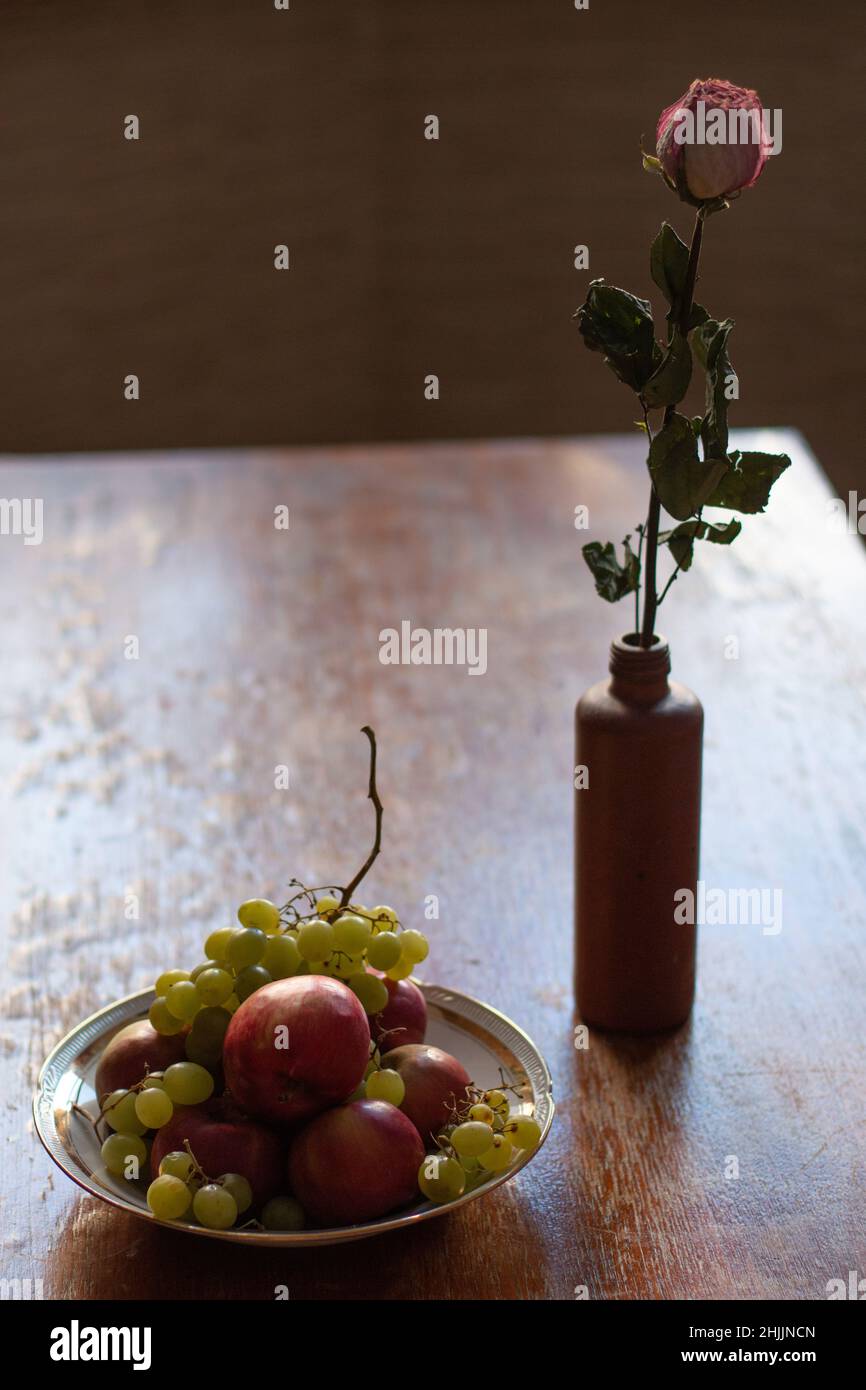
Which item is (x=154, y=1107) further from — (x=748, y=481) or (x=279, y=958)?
(x=748, y=481)

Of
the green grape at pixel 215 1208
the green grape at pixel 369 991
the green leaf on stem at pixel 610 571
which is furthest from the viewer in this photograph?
the green leaf on stem at pixel 610 571

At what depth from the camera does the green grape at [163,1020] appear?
859 mm

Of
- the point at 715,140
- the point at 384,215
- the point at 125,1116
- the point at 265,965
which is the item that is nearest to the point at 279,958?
the point at 265,965

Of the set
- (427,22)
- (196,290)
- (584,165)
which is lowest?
(196,290)

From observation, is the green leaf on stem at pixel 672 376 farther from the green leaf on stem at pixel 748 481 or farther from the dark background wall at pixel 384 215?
the dark background wall at pixel 384 215

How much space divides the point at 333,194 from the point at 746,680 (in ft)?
8.79

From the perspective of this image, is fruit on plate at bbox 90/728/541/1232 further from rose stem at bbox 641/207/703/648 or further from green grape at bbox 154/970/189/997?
rose stem at bbox 641/207/703/648

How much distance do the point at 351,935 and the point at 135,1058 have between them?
136mm

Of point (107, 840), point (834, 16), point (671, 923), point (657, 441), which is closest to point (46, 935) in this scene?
point (107, 840)

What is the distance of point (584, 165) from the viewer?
3.81 metres

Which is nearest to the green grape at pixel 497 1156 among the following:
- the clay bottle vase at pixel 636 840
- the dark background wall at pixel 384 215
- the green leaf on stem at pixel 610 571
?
the clay bottle vase at pixel 636 840

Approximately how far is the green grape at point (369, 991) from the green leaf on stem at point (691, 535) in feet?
0.98

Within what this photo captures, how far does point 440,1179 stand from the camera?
2.61 feet

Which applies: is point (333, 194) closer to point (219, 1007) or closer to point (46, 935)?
point (46, 935)
